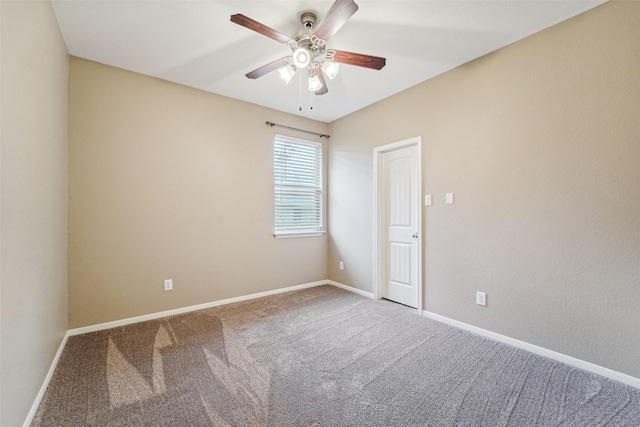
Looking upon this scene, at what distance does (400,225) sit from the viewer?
11.3ft

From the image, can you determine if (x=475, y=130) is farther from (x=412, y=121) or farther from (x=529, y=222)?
(x=529, y=222)

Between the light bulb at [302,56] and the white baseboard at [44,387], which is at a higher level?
the light bulb at [302,56]

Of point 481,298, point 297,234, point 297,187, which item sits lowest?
point 481,298

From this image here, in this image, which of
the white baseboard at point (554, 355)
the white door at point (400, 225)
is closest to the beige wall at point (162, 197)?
the white door at point (400, 225)

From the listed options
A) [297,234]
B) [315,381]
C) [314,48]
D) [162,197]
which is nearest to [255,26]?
[314,48]

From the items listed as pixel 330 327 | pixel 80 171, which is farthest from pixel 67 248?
pixel 330 327

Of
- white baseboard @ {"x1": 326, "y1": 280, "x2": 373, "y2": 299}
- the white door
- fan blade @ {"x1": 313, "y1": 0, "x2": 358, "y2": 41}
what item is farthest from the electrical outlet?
fan blade @ {"x1": 313, "y1": 0, "x2": 358, "y2": 41}

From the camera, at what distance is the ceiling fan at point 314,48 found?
66.2 inches

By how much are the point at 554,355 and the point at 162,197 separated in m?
3.99

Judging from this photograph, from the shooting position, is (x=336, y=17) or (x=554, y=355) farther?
(x=554, y=355)

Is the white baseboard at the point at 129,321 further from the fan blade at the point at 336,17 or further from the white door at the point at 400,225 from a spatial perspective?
the fan blade at the point at 336,17

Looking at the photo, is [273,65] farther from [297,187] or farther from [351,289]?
[351,289]

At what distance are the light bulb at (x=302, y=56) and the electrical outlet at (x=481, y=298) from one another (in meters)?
2.61

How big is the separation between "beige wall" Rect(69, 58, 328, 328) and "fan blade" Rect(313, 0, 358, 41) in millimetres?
2015
